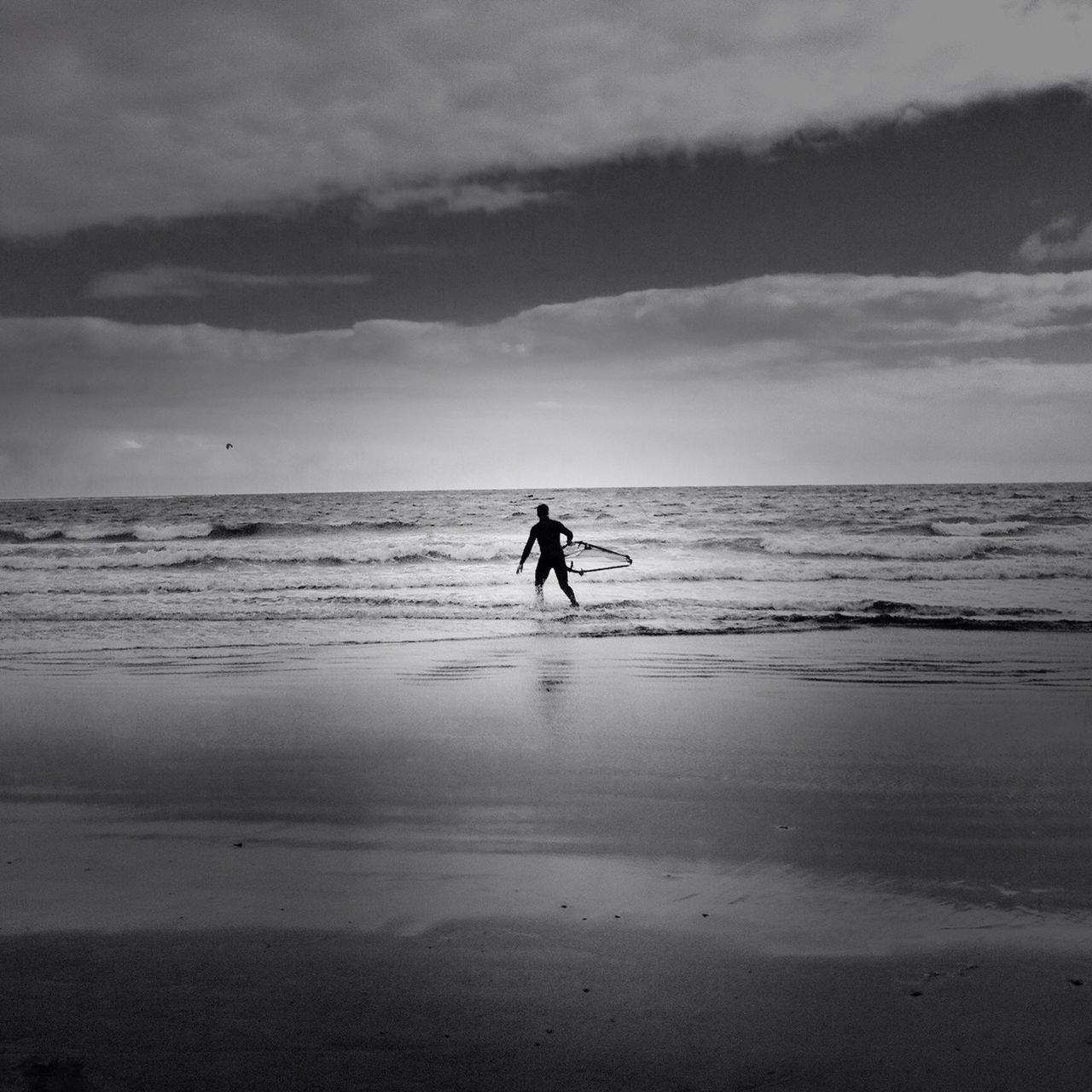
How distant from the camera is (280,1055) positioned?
256 cm

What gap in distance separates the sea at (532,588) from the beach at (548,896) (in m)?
5.62

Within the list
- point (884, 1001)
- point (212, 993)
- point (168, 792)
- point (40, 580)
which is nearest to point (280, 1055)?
point (212, 993)

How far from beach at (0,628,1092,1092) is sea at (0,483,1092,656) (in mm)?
5623

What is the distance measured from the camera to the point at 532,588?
19453mm

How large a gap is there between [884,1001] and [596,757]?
10.3 feet

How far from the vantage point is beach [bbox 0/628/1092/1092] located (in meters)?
2.57

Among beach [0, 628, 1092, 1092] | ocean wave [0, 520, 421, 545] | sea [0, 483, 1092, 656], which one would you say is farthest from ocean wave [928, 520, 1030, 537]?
beach [0, 628, 1092, 1092]

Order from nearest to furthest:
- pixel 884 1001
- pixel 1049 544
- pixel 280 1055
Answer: pixel 280 1055, pixel 884 1001, pixel 1049 544

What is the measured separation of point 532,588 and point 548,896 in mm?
15812

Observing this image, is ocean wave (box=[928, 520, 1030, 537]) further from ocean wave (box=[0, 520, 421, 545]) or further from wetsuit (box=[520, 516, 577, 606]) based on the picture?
ocean wave (box=[0, 520, 421, 545])

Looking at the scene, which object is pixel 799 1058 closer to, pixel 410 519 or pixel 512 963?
pixel 512 963

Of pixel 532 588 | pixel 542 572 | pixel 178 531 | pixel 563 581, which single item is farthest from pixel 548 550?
pixel 178 531

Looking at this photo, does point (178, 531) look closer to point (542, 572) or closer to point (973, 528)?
point (542, 572)

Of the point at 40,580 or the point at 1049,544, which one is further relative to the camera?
the point at 1049,544
